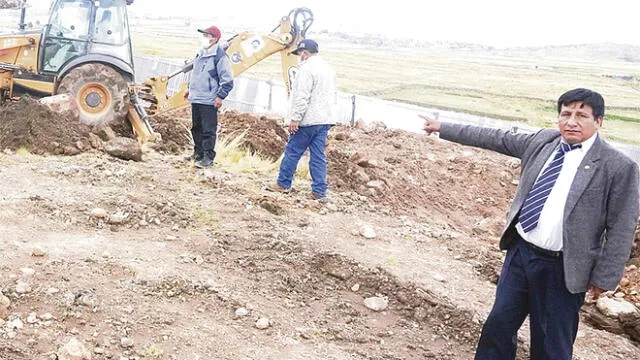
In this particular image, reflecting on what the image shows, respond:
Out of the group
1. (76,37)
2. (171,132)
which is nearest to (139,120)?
(171,132)

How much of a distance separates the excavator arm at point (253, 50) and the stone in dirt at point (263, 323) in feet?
20.7

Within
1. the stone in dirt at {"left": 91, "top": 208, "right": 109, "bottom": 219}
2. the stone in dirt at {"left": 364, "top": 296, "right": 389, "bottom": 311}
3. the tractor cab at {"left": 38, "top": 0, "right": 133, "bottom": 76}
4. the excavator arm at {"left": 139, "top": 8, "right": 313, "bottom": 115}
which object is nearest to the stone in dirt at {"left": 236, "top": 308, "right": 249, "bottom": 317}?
the stone in dirt at {"left": 364, "top": 296, "right": 389, "bottom": 311}

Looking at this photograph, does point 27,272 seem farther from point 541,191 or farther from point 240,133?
point 240,133

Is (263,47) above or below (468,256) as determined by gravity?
above

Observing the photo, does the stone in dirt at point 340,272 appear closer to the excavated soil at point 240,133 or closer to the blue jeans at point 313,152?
the blue jeans at point 313,152

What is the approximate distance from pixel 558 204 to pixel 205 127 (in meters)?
5.23

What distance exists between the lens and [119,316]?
4469mm

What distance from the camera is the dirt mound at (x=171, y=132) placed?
384 inches

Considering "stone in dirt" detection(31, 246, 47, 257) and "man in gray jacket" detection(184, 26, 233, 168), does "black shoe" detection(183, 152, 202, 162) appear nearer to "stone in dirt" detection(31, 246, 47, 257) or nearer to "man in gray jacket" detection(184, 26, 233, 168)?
"man in gray jacket" detection(184, 26, 233, 168)

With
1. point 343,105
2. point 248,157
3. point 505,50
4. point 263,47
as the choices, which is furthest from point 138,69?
point 505,50

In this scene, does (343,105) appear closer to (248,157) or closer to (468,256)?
(248,157)

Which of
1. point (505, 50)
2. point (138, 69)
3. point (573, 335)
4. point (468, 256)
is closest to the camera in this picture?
point (573, 335)

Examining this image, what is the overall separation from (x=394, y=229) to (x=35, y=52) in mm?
5528

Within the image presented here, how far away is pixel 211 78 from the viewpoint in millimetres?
8250
